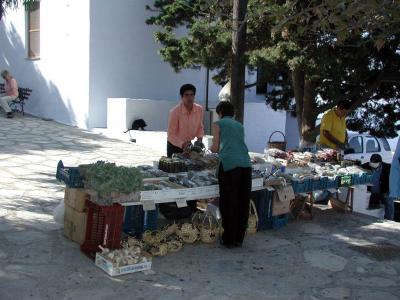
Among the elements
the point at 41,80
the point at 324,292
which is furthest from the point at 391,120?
the point at 41,80

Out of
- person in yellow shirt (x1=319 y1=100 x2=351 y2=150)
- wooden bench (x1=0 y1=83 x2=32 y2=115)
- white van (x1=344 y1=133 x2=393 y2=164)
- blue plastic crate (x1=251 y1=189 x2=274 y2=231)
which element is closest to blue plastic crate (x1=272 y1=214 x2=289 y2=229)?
blue plastic crate (x1=251 y1=189 x2=274 y2=231)

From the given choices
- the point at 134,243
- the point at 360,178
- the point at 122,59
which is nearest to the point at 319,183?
the point at 360,178

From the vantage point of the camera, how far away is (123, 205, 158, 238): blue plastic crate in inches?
223

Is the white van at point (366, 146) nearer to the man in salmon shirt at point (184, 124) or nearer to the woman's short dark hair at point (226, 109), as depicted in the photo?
the man in salmon shirt at point (184, 124)

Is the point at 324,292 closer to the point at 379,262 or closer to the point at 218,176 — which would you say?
the point at 379,262

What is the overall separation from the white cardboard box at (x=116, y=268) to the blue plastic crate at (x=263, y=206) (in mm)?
1911

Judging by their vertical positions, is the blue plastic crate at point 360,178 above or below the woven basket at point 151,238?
above

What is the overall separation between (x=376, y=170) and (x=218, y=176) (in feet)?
12.6

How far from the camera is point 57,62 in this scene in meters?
15.6

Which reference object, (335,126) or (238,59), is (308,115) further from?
(238,59)

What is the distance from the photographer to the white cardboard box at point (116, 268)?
468cm

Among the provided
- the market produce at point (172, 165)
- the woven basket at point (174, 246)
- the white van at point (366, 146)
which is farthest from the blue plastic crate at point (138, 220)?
the white van at point (366, 146)

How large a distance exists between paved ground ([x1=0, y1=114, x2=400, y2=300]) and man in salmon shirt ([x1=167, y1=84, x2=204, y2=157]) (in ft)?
5.16

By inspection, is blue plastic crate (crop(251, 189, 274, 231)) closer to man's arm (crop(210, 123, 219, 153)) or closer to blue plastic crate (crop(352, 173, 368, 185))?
man's arm (crop(210, 123, 219, 153))
